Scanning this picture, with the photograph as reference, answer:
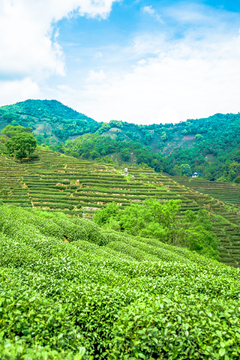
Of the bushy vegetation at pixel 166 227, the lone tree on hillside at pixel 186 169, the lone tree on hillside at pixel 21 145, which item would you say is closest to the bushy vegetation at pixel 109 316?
the bushy vegetation at pixel 166 227

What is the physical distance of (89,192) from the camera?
52812 mm

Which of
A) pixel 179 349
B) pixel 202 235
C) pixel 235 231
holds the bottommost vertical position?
pixel 235 231

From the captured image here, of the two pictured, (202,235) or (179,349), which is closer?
(179,349)

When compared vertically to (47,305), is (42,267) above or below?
below

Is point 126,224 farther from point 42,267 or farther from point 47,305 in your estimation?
point 47,305

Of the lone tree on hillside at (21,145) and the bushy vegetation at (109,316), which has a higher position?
the lone tree on hillside at (21,145)

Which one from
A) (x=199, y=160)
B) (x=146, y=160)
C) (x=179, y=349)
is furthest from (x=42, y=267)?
(x=199, y=160)

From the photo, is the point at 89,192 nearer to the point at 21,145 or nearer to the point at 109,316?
the point at 21,145

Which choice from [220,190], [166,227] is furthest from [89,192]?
[220,190]

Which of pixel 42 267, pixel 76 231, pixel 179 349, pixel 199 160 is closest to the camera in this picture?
pixel 179 349

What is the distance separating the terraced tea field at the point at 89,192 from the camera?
44.0 meters

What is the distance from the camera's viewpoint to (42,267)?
8094 mm

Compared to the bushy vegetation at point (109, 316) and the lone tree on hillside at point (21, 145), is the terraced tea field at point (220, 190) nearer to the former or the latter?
the lone tree on hillside at point (21, 145)

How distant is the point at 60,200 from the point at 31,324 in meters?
44.7
